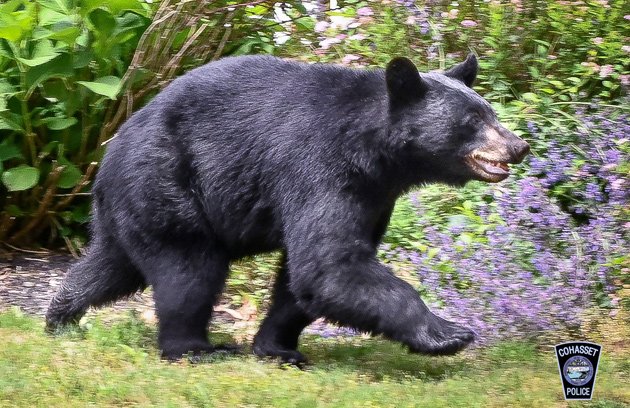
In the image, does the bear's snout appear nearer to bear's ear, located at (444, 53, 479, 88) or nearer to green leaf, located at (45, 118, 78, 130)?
bear's ear, located at (444, 53, 479, 88)

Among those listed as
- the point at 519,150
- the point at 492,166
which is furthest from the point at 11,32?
the point at 519,150

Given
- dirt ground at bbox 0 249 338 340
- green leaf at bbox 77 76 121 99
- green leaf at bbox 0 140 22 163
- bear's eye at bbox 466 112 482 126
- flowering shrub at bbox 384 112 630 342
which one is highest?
bear's eye at bbox 466 112 482 126

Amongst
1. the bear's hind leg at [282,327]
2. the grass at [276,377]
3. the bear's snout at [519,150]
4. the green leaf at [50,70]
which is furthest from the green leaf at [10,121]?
the bear's snout at [519,150]

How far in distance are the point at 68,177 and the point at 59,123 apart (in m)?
0.46

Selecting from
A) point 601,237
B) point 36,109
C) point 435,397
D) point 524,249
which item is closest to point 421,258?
point 524,249

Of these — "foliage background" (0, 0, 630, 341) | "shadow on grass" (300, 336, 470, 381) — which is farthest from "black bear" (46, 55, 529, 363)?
"foliage background" (0, 0, 630, 341)

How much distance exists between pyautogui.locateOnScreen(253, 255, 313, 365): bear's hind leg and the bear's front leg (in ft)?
1.93

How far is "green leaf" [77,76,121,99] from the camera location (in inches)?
294

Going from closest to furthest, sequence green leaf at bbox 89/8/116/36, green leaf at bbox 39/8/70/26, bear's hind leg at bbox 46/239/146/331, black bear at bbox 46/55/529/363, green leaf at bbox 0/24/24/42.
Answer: black bear at bbox 46/55/529/363
bear's hind leg at bbox 46/239/146/331
green leaf at bbox 0/24/24/42
green leaf at bbox 39/8/70/26
green leaf at bbox 89/8/116/36

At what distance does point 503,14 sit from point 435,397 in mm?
5315

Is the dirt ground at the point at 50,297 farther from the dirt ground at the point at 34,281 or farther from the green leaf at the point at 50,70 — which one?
the green leaf at the point at 50,70

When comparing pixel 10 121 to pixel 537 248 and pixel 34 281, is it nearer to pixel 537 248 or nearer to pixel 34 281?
pixel 34 281

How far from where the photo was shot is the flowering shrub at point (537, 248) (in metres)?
6.42

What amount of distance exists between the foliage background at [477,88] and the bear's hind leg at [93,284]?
1.39 metres
